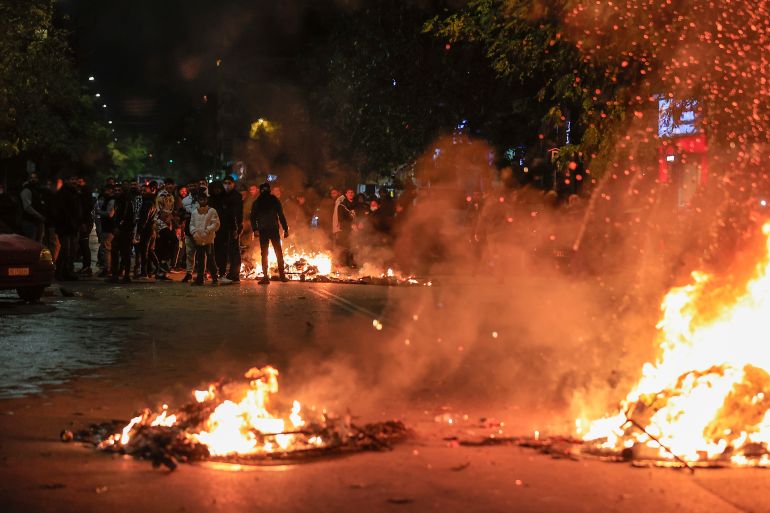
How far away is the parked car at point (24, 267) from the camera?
631 inches

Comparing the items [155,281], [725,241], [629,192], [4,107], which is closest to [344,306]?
[155,281]

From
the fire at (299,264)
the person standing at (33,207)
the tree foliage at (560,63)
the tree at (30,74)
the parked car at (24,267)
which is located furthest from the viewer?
the tree at (30,74)

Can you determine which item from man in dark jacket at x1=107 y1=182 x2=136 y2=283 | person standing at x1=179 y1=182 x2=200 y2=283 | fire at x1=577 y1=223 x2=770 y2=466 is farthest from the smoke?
man in dark jacket at x1=107 y1=182 x2=136 y2=283

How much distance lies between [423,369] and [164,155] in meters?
188

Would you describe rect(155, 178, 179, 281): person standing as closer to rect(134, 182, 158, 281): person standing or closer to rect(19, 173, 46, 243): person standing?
rect(134, 182, 158, 281): person standing

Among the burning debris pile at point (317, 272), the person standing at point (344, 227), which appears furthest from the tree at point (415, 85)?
the burning debris pile at point (317, 272)

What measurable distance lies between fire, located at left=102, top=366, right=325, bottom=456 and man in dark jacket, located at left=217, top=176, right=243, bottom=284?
554 inches

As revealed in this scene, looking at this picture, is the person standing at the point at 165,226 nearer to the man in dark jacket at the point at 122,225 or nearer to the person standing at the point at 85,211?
the person standing at the point at 85,211

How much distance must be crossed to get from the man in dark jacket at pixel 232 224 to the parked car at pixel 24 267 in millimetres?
4935

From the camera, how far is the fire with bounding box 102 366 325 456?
6789 mm

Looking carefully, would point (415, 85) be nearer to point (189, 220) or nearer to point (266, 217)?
point (266, 217)

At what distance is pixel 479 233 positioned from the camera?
23156 millimetres

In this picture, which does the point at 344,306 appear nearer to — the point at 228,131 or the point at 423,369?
the point at 423,369

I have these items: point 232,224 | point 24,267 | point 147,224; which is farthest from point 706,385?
point 147,224
